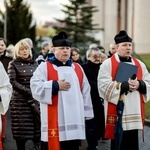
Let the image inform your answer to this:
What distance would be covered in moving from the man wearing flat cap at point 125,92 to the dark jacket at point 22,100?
1512mm

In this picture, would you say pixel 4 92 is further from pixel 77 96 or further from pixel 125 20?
pixel 125 20

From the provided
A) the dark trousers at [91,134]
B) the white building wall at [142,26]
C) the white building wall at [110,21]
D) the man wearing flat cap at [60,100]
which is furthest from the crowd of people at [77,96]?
the white building wall at [110,21]

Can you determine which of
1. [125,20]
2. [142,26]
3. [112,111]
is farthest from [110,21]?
[112,111]

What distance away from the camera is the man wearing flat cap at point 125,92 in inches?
224

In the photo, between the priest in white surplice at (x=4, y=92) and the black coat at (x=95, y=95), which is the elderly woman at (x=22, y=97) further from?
the priest in white surplice at (x=4, y=92)

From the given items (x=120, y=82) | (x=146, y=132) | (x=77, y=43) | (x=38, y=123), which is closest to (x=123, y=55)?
(x=120, y=82)

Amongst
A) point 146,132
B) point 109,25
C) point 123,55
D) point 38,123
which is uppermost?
point 109,25

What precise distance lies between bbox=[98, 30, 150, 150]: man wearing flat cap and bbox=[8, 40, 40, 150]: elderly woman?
1.51m

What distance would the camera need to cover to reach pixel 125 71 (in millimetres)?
5730

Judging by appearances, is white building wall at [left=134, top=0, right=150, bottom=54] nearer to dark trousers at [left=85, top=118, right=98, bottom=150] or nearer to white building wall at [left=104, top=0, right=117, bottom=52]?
white building wall at [left=104, top=0, right=117, bottom=52]

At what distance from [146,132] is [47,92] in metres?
4.62

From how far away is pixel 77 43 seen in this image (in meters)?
46.4

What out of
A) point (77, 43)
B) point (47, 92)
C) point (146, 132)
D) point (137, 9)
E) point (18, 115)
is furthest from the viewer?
point (77, 43)

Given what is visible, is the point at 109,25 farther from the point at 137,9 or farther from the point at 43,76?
the point at 43,76
